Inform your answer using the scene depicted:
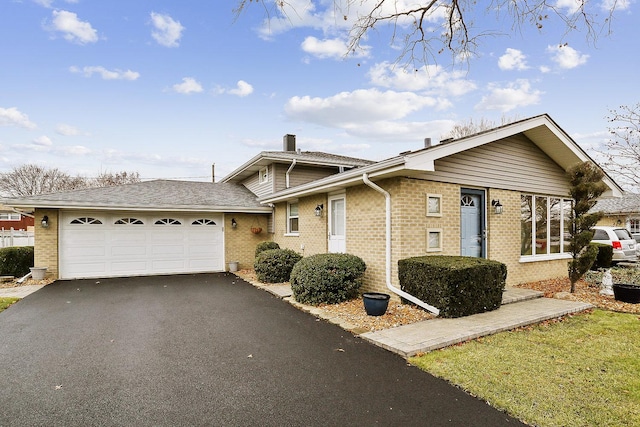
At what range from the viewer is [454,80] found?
582cm

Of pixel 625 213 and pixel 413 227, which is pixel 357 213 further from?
pixel 625 213

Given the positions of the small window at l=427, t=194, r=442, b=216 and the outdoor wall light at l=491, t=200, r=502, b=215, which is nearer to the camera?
the small window at l=427, t=194, r=442, b=216

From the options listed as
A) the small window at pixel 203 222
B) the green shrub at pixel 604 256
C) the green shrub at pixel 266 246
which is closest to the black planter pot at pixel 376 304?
the green shrub at pixel 266 246

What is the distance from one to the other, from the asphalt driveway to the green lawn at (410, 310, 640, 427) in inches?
12.5

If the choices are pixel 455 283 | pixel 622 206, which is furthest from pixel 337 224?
pixel 622 206

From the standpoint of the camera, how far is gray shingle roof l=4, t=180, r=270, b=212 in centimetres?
1067

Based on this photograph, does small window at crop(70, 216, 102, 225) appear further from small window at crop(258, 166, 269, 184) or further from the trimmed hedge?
the trimmed hedge

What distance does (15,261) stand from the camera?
11508 millimetres

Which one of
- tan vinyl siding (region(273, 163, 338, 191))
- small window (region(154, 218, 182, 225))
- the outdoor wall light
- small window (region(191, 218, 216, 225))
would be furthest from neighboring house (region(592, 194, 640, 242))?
small window (region(154, 218, 182, 225))

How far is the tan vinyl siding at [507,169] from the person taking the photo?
7.71 meters

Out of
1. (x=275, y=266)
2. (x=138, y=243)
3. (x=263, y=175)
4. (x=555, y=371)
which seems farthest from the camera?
(x=263, y=175)

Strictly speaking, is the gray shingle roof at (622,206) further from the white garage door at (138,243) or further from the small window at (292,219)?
the white garage door at (138,243)

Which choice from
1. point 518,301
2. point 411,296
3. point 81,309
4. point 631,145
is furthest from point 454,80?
point 631,145

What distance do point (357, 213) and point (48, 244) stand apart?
9.83 m
